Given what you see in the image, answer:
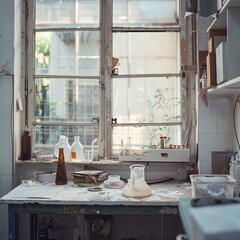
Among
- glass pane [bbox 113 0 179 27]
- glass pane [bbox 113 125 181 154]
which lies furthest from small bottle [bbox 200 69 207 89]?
glass pane [bbox 113 0 179 27]

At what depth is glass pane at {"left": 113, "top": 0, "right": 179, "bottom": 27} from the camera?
3121 mm

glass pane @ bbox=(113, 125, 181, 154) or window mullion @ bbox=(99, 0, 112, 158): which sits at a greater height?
window mullion @ bbox=(99, 0, 112, 158)

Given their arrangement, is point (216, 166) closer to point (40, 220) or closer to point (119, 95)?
point (119, 95)

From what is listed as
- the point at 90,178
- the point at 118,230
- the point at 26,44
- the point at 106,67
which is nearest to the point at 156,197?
the point at 90,178

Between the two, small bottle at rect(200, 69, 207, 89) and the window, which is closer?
small bottle at rect(200, 69, 207, 89)

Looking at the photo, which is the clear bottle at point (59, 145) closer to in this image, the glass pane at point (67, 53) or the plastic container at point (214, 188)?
the glass pane at point (67, 53)

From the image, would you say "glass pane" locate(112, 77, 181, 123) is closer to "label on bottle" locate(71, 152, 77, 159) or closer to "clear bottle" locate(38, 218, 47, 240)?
"label on bottle" locate(71, 152, 77, 159)

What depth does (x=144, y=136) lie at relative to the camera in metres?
3.07

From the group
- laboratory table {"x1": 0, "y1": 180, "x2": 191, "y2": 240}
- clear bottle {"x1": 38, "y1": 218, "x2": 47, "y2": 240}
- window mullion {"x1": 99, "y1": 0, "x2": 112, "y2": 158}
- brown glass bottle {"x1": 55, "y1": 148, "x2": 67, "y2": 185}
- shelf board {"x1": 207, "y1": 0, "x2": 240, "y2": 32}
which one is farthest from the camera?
window mullion {"x1": 99, "y1": 0, "x2": 112, "y2": 158}

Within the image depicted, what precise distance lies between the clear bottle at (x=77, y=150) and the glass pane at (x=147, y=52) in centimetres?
67

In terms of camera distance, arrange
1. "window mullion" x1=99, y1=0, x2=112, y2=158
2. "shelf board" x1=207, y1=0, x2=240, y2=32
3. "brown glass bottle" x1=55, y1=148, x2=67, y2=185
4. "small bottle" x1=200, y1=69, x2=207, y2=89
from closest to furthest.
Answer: "shelf board" x1=207, y1=0, x2=240, y2=32
"small bottle" x1=200, y1=69, x2=207, y2=89
"brown glass bottle" x1=55, y1=148, x2=67, y2=185
"window mullion" x1=99, y1=0, x2=112, y2=158

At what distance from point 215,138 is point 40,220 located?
152 cm

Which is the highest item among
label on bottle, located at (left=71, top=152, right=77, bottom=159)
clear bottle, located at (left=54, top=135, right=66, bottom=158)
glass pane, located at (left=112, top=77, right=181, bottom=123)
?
glass pane, located at (left=112, top=77, right=181, bottom=123)

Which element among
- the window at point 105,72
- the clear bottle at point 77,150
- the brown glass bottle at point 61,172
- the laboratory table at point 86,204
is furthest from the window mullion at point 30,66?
the laboratory table at point 86,204
